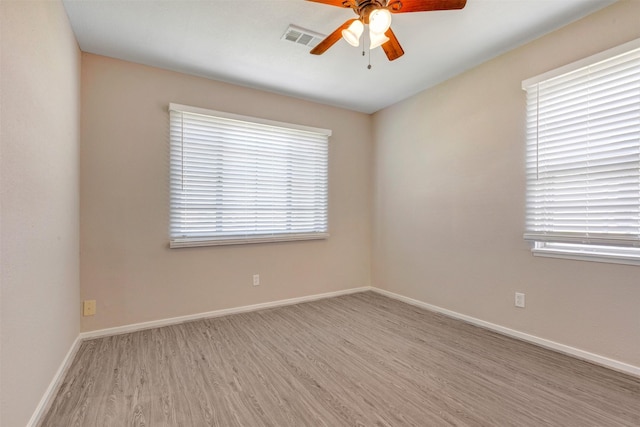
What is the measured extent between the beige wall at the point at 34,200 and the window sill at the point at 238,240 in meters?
0.91

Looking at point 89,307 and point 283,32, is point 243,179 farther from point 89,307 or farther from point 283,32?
point 89,307

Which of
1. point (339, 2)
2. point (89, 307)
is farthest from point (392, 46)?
point (89, 307)

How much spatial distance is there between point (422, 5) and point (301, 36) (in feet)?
3.70

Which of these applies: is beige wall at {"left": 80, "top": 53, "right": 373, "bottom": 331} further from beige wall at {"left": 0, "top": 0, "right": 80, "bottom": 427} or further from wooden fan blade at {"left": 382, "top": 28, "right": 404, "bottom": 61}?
wooden fan blade at {"left": 382, "top": 28, "right": 404, "bottom": 61}

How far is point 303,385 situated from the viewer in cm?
202

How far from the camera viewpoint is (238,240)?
3.44 metres

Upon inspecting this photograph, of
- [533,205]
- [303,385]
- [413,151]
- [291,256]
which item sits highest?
[413,151]

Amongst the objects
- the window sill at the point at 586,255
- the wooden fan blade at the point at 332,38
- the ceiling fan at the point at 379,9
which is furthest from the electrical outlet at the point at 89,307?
the window sill at the point at 586,255

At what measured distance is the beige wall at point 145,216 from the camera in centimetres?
277

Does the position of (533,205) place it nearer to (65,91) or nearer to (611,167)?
(611,167)

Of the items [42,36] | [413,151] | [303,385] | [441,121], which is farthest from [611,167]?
[42,36]

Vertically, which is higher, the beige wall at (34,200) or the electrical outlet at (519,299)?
the beige wall at (34,200)

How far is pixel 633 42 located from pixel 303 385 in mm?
3235

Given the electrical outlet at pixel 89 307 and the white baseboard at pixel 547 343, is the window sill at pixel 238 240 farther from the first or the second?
the white baseboard at pixel 547 343
